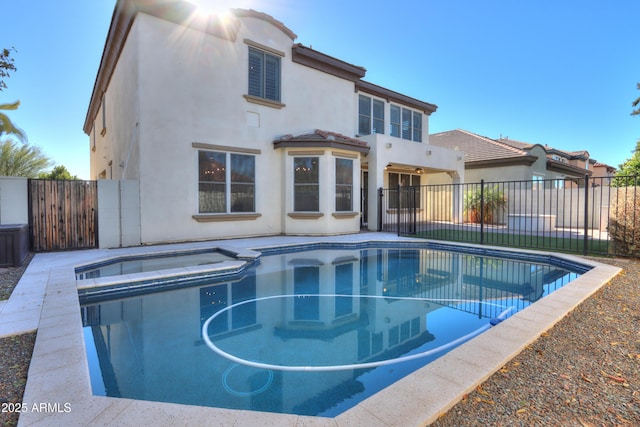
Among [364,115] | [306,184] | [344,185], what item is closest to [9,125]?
[306,184]

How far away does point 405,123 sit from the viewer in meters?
16.0

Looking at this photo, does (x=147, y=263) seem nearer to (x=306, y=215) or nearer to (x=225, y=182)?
(x=225, y=182)

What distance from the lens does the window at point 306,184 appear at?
37.3 feet

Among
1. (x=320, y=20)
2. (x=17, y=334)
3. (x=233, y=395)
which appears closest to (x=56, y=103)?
(x=320, y=20)

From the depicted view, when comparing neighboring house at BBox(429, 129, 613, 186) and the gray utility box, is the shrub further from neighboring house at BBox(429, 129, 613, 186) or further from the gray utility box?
the gray utility box

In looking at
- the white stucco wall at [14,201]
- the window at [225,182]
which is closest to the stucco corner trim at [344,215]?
the window at [225,182]

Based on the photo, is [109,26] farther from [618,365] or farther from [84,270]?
[618,365]

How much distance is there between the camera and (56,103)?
1978 cm

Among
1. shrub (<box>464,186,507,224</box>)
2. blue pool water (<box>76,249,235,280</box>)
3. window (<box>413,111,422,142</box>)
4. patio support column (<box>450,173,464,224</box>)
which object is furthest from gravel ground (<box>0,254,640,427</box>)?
window (<box>413,111,422,142</box>)

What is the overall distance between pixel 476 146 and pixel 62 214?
69.3ft

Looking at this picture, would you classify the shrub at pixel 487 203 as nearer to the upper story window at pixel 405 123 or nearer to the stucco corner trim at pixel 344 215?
the upper story window at pixel 405 123

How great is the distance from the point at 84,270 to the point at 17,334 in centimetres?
393

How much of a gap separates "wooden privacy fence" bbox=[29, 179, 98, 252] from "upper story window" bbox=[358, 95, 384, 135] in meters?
10.6

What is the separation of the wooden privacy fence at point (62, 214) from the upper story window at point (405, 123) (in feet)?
41.3
